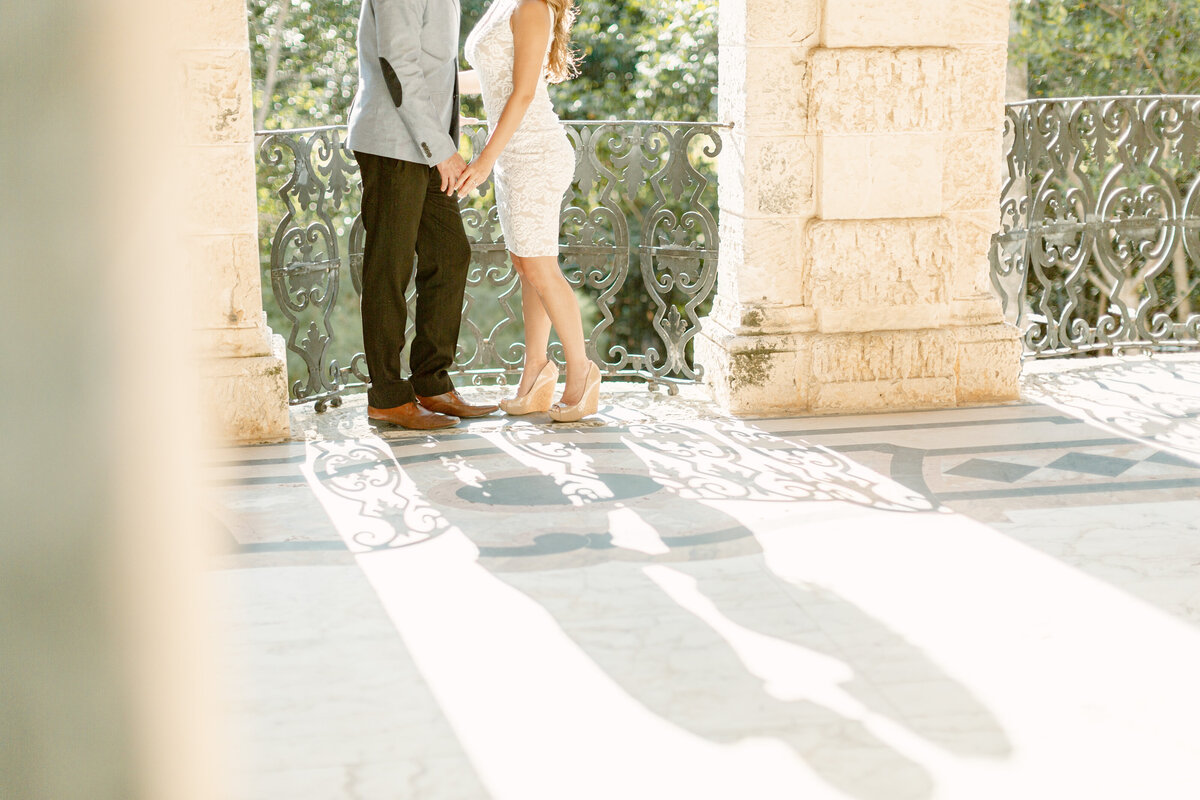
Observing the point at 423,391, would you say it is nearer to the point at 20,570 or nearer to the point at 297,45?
the point at 20,570

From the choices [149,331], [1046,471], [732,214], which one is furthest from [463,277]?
[149,331]

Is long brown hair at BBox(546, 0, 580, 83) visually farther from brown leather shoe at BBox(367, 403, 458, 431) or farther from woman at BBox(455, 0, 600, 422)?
brown leather shoe at BBox(367, 403, 458, 431)

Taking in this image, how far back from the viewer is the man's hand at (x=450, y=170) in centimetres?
471

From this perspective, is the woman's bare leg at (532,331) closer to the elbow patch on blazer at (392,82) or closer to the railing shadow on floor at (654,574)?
the railing shadow on floor at (654,574)

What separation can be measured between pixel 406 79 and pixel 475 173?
17.2 inches

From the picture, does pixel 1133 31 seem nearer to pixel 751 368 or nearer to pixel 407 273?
pixel 751 368

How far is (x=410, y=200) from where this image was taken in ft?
15.3

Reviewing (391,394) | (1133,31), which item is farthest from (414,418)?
(1133,31)

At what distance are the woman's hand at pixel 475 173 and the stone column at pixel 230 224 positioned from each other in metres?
0.75

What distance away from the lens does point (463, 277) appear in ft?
16.4

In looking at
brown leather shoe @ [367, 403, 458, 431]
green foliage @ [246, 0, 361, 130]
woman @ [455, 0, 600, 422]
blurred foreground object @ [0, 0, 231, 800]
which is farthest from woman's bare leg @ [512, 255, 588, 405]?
green foliage @ [246, 0, 361, 130]

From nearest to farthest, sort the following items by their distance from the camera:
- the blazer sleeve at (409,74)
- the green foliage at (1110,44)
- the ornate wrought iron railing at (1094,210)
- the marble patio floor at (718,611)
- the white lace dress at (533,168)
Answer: the marble patio floor at (718,611) → the blazer sleeve at (409,74) → the white lace dress at (533,168) → the ornate wrought iron railing at (1094,210) → the green foliage at (1110,44)

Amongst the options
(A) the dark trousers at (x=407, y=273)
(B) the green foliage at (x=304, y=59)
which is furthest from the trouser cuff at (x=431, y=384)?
(B) the green foliage at (x=304, y=59)

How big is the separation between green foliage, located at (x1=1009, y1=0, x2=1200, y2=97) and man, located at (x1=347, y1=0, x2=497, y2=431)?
27.7 feet
